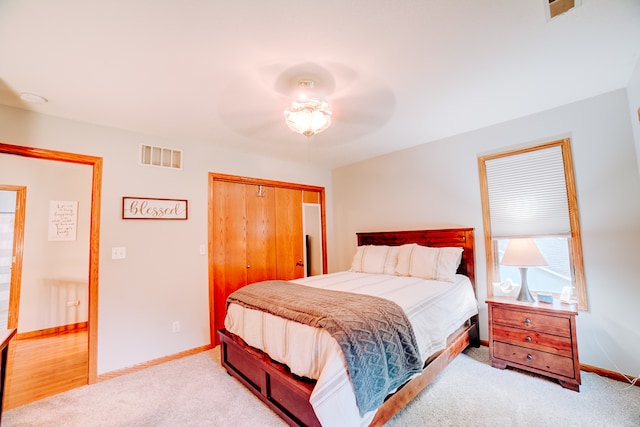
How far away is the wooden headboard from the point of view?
3000mm

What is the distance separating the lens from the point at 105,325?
8.25 feet

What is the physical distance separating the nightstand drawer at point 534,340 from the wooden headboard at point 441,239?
63 centimetres

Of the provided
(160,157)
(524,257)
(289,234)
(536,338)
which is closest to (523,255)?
(524,257)

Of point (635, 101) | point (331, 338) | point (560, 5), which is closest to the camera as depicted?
point (560, 5)

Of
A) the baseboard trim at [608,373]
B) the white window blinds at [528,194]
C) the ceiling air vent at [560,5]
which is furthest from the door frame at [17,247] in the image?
the baseboard trim at [608,373]

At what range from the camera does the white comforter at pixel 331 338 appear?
1.37m

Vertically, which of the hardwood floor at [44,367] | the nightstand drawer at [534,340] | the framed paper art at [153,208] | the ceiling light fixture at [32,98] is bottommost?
the hardwood floor at [44,367]

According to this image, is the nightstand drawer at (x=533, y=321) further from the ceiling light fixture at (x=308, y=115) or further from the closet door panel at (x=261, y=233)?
the closet door panel at (x=261, y=233)

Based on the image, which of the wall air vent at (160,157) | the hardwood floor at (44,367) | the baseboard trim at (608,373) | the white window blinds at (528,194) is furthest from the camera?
the wall air vent at (160,157)

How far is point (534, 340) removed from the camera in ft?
7.34

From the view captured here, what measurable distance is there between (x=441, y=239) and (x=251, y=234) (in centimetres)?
247

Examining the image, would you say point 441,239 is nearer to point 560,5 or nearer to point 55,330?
point 560,5

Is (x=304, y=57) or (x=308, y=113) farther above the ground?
(x=304, y=57)

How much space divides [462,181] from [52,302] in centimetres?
577
